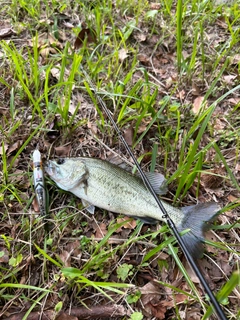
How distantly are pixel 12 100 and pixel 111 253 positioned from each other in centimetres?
177

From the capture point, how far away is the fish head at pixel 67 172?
8.91ft

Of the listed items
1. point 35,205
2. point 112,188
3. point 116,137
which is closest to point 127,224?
point 112,188

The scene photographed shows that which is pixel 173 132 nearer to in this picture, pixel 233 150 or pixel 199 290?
pixel 233 150

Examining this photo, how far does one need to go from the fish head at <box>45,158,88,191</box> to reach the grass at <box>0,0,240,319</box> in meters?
0.13

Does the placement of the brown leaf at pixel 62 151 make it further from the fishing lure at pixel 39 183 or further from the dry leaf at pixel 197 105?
the dry leaf at pixel 197 105

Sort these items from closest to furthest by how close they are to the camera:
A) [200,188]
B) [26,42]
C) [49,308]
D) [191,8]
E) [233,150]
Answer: [49,308] < [200,188] < [233,150] < [26,42] < [191,8]

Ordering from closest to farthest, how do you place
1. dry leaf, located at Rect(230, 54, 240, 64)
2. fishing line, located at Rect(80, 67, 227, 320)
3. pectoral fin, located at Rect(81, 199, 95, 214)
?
fishing line, located at Rect(80, 67, 227, 320), pectoral fin, located at Rect(81, 199, 95, 214), dry leaf, located at Rect(230, 54, 240, 64)

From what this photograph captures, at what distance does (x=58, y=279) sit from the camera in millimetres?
2365

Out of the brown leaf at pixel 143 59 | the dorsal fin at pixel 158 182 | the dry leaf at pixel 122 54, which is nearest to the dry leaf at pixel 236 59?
the brown leaf at pixel 143 59

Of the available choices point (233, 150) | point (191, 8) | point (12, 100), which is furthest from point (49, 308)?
point (191, 8)

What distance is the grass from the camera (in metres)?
2.38

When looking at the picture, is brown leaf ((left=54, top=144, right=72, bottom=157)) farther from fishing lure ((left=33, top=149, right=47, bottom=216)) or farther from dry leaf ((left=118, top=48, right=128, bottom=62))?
dry leaf ((left=118, top=48, right=128, bottom=62))

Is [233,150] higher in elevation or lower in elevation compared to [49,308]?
Result: higher

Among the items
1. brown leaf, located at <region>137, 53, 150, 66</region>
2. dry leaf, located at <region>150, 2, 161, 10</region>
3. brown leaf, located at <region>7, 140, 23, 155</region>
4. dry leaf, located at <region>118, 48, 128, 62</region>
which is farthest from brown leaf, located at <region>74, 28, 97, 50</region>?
brown leaf, located at <region>7, 140, 23, 155</region>
